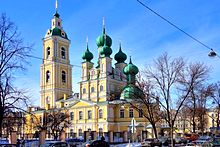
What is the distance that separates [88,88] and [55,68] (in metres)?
10.6

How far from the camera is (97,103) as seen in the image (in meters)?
76.4

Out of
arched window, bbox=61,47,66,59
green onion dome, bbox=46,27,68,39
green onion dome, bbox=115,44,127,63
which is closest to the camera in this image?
green onion dome, bbox=115,44,127,63

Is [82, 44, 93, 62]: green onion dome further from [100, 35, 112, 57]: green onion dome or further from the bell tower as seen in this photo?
[100, 35, 112, 57]: green onion dome

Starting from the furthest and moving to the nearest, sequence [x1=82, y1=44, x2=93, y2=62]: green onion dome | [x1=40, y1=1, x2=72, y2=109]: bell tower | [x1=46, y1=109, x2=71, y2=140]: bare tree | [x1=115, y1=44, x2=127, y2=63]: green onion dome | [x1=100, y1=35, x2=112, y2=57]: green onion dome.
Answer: [x1=82, y1=44, x2=93, y2=62]: green onion dome, [x1=40, y1=1, x2=72, y2=109]: bell tower, [x1=115, y1=44, x2=127, y2=63]: green onion dome, [x1=100, y1=35, x2=112, y2=57]: green onion dome, [x1=46, y1=109, x2=71, y2=140]: bare tree

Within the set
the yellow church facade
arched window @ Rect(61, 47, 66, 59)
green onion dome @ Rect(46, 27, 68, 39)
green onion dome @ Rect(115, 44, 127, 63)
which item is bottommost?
the yellow church facade

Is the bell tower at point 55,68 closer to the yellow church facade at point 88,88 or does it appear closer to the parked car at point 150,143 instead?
the yellow church facade at point 88,88

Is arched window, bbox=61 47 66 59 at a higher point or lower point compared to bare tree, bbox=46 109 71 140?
higher

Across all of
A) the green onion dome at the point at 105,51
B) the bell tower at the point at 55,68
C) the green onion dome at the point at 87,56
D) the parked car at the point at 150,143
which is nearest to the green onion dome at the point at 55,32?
the bell tower at the point at 55,68

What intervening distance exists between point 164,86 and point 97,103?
137 feet

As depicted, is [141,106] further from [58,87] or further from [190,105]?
[58,87]

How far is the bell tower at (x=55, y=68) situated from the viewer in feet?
285

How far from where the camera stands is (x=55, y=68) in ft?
285

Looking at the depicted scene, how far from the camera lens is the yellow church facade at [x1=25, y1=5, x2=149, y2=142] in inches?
2950

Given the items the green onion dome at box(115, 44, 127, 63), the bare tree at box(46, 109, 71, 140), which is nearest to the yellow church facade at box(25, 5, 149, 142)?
the green onion dome at box(115, 44, 127, 63)
